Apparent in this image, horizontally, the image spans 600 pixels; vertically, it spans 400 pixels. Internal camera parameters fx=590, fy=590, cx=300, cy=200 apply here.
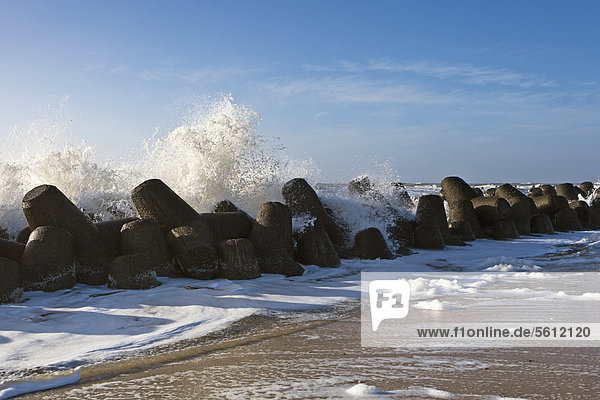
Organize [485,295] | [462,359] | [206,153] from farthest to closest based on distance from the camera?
[206,153], [485,295], [462,359]

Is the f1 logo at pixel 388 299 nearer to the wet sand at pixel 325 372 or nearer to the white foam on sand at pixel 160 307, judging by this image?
the white foam on sand at pixel 160 307

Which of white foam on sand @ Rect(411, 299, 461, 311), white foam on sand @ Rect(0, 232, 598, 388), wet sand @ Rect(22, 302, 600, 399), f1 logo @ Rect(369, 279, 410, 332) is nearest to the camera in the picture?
wet sand @ Rect(22, 302, 600, 399)

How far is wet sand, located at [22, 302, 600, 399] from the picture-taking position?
9.41ft

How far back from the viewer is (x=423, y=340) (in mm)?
3844

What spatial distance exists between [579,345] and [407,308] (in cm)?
151

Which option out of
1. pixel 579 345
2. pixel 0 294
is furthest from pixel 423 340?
pixel 0 294

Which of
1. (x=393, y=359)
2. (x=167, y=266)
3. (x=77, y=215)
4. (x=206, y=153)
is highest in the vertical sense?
(x=206, y=153)

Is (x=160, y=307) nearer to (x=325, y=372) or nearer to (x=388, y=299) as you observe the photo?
(x=388, y=299)

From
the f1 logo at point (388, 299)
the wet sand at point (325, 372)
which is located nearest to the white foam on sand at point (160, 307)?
the f1 logo at point (388, 299)

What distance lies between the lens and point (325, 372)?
3195mm

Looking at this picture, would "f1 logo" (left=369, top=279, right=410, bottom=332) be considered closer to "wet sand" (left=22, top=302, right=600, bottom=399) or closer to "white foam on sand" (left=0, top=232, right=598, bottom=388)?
"white foam on sand" (left=0, top=232, right=598, bottom=388)

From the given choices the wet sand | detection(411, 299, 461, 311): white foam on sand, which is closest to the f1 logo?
detection(411, 299, 461, 311): white foam on sand

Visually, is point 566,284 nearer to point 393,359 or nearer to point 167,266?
point 393,359

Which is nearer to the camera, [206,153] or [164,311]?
[164,311]
